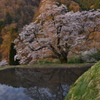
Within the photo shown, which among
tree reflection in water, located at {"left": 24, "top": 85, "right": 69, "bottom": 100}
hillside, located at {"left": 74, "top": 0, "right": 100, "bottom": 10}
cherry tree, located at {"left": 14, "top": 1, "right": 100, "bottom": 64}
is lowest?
tree reflection in water, located at {"left": 24, "top": 85, "right": 69, "bottom": 100}

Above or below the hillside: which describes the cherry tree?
below

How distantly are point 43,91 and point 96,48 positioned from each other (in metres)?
6.68

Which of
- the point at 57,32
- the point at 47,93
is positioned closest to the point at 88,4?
the point at 57,32

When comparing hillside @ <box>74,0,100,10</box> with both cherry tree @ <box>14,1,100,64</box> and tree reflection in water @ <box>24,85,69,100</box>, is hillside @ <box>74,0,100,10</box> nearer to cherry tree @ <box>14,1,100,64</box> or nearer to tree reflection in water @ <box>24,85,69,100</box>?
cherry tree @ <box>14,1,100,64</box>

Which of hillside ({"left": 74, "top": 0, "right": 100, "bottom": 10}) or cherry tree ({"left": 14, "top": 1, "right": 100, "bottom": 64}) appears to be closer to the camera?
cherry tree ({"left": 14, "top": 1, "right": 100, "bottom": 64})

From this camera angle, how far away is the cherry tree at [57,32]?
8491 millimetres

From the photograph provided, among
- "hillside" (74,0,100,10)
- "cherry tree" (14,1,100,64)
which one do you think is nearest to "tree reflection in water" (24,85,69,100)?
"cherry tree" (14,1,100,64)

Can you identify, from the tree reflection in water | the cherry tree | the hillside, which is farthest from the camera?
the hillside

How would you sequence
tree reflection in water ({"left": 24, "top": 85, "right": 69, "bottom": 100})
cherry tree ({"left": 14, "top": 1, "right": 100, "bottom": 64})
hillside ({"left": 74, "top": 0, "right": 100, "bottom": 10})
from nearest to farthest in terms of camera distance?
tree reflection in water ({"left": 24, "top": 85, "right": 69, "bottom": 100}) < cherry tree ({"left": 14, "top": 1, "right": 100, "bottom": 64}) < hillside ({"left": 74, "top": 0, "right": 100, "bottom": 10})

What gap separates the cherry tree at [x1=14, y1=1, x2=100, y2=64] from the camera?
8.49 meters

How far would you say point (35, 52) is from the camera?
8.80 meters

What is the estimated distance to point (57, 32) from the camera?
890 cm

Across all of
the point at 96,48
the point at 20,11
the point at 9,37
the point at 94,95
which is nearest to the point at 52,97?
the point at 94,95

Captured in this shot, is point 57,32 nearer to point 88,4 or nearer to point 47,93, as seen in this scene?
point 47,93
